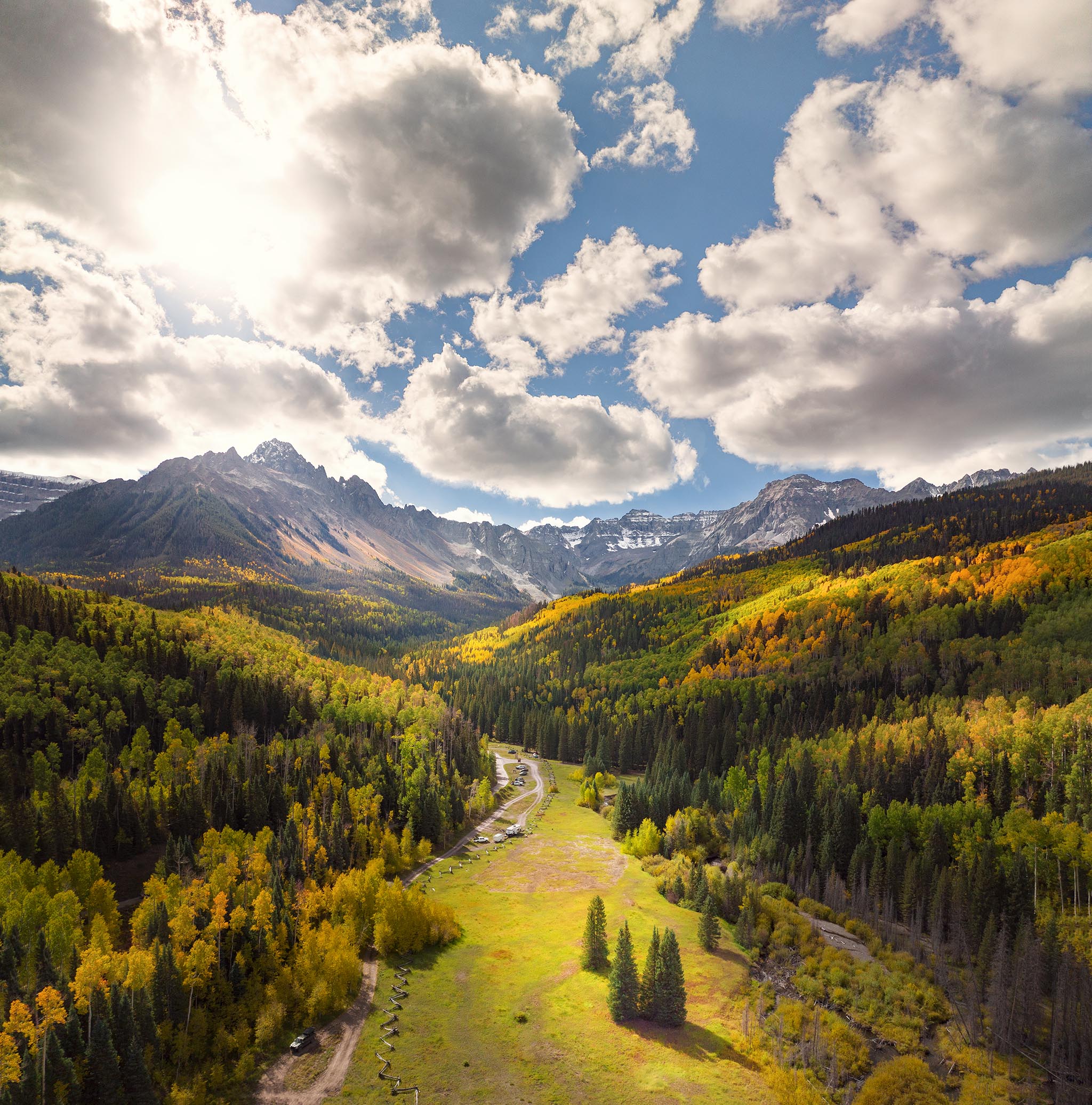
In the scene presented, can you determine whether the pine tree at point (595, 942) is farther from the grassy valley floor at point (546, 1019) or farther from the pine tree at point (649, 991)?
the pine tree at point (649, 991)

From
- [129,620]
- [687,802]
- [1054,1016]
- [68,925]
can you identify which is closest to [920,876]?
[1054,1016]

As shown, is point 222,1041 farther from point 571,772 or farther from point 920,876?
point 571,772

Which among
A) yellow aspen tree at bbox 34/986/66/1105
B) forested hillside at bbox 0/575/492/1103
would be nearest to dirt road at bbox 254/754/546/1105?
forested hillside at bbox 0/575/492/1103

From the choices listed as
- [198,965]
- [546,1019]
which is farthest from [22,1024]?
[546,1019]

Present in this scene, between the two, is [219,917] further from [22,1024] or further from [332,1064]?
[332,1064]

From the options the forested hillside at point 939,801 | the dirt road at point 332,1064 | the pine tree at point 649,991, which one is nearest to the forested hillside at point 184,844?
the dirt road at point 332,1064

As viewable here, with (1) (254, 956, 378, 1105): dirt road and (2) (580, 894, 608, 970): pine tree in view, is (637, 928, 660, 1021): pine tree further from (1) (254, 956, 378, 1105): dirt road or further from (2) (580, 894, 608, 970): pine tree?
(1) (254, 956, 378, 1105): dirt road
